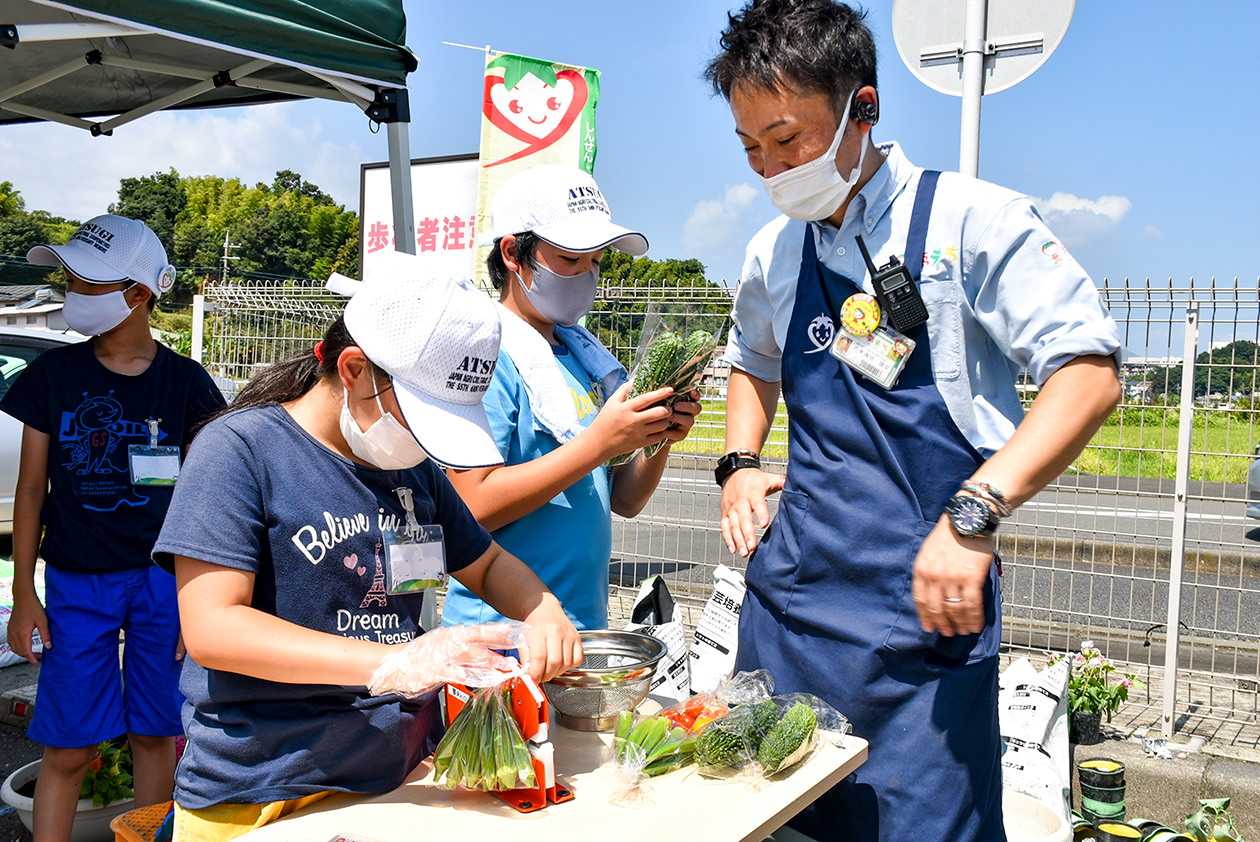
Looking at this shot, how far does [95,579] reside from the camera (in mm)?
3010

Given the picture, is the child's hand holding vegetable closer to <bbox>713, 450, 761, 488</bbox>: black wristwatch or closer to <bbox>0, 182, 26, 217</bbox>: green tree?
<bbox>713, 450, 761, 488</bbox>: black wristwatch

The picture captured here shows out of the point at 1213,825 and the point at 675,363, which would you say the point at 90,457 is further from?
the point at 1213,825

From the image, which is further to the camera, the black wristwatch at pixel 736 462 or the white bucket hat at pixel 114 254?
the white bucket hat at pixel 114 254

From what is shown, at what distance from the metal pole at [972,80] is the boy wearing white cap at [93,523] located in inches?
113

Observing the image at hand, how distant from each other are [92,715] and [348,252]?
102 meters

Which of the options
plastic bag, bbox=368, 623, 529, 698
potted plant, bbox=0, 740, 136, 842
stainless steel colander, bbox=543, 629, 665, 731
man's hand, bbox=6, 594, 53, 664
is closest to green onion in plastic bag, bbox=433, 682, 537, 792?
plastic bag, bbox=368, 623, 529, 698

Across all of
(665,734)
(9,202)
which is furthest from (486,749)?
(9,202)

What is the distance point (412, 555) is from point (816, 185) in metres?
1.07

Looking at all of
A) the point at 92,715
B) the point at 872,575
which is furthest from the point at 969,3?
the point at 92,715

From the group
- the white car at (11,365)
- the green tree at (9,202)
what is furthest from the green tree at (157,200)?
the white car at (11,365)

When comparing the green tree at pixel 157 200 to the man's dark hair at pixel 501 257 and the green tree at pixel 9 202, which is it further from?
the man's dark hair at pixel 501 257

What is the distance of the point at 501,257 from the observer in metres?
2.55

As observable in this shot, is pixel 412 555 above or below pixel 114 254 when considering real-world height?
below

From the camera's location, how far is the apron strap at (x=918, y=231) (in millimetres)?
1765
